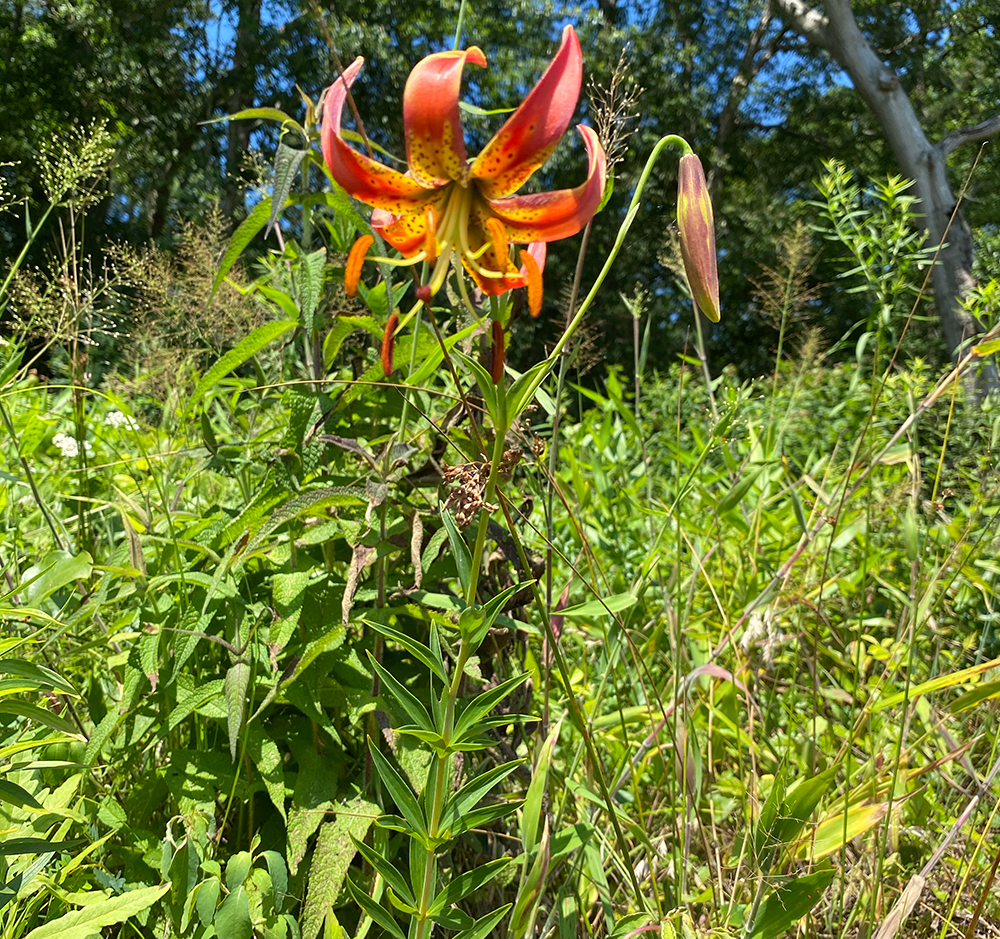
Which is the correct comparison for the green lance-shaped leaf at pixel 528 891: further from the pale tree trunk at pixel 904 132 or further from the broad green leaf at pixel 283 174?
the pale tree trunk at pixel 904 132

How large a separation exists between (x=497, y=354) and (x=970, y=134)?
16.1ft

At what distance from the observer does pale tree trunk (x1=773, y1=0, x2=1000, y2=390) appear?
182 inches

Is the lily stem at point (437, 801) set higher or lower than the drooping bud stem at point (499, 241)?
lower

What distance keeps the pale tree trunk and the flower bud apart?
4.67m

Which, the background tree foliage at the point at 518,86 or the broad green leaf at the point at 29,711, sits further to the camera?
the background tree foliage at the point at 518,86

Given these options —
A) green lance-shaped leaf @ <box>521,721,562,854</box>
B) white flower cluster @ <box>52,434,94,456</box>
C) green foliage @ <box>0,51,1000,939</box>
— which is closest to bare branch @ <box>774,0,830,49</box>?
green foliage @ <box>0,51,1000,939</box>

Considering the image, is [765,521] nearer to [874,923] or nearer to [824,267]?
[874,923]

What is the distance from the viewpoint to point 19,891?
0.51 meters

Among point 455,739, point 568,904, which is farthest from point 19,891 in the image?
point 568,904

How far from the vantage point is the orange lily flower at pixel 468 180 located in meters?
0.47

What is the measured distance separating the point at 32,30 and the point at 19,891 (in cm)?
1115

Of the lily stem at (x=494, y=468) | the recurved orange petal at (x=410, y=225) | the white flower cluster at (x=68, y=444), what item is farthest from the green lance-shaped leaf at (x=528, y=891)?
the white flower cluster at (x=68, y=444)

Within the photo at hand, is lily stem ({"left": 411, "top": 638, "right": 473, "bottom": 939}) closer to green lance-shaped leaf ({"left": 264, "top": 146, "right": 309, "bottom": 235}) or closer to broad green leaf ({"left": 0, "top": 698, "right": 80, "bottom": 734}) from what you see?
broad green leaf ({"left": 0, "top": 698, "right": 80, "bottom": 734})

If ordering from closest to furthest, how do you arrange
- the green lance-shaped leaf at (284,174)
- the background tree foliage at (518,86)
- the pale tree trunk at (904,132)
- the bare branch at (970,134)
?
the green lance-shaped leaf at (284,174) < the bare branch at (970,134) < the pale tree trunk at (904,132) < the background tree foliage at (518,86)
